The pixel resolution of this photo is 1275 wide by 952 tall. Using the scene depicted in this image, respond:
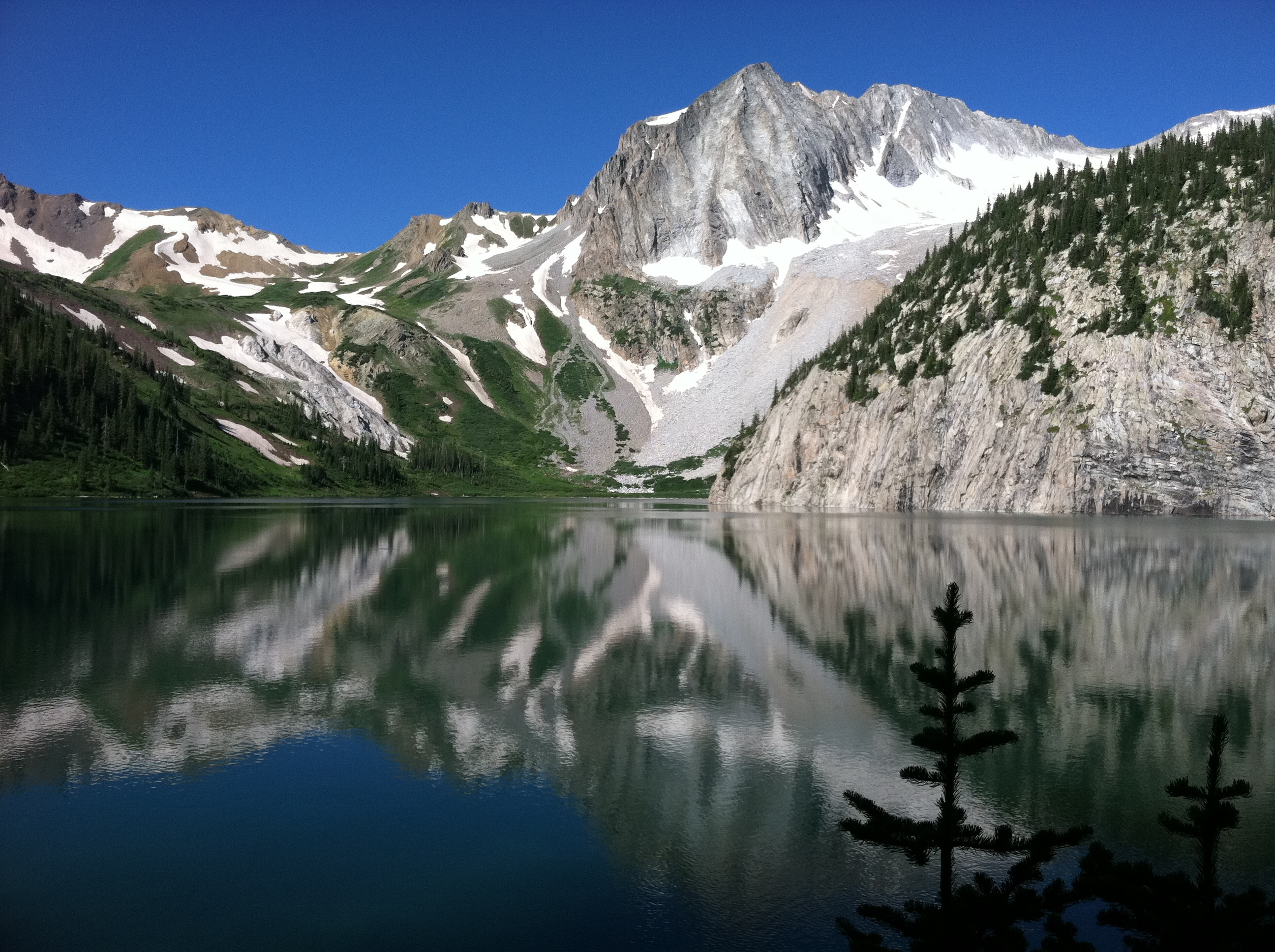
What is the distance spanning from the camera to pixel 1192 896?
671 cm

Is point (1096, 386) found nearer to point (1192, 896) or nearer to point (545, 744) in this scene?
point (545, 744)

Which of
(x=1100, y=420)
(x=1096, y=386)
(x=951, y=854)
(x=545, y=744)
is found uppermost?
(x=1096, y=386)

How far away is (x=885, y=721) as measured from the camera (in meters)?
17.7

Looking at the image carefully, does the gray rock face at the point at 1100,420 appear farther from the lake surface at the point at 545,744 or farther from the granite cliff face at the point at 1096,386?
the lake surface at the point at 545,744

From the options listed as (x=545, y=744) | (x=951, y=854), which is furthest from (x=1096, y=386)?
(x=951, y=854)

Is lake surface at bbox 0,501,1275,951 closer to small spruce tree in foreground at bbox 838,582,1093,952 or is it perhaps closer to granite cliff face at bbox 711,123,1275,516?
small spruce tree in foreground at bbox 838,582,1093,952

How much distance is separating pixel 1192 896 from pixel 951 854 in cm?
182

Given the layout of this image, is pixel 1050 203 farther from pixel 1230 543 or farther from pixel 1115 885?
pixel 1115 885

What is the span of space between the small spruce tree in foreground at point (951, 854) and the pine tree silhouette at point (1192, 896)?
349 mm

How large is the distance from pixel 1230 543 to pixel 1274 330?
5649 cm

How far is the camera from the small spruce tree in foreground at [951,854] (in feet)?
23.3

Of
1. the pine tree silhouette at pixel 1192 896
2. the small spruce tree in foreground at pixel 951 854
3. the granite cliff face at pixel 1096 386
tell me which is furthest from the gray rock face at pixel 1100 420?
the small spruce tree in foreground at pixel 951 854

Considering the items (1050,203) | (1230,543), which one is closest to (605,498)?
(1050,203)

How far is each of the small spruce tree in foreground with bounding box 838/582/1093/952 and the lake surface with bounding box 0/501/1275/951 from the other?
8.86 ft
